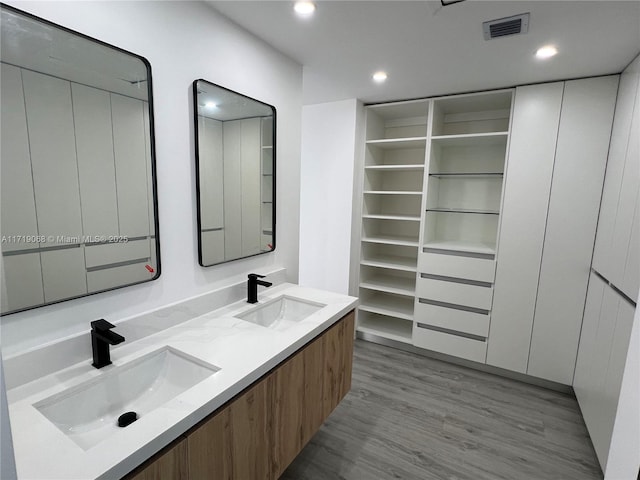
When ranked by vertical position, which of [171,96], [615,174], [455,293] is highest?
[171,96]

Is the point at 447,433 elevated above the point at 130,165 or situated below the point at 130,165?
below

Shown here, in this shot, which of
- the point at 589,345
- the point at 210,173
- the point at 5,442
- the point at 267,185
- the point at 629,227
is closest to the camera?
the point at 5,442

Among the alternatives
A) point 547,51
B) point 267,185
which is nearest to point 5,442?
point 267,185

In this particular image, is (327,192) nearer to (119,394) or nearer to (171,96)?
(171,96)

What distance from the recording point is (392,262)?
10.7ft

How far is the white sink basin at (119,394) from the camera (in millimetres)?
984

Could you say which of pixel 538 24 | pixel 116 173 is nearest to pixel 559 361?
pixel 538 24

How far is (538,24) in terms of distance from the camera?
1.60 meters

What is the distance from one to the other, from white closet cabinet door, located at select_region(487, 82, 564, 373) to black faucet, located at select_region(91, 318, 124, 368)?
270cm

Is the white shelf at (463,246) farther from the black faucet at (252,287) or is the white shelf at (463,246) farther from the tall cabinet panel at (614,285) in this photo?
the black faucet at (252,287)

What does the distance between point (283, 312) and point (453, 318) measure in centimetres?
170

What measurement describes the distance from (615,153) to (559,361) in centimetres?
159

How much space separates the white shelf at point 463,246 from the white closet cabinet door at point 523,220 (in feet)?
0.47

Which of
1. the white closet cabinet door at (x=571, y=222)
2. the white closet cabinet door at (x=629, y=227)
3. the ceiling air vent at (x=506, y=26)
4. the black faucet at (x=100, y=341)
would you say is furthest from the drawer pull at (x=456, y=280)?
the black faucet at (x=100, y=341)
